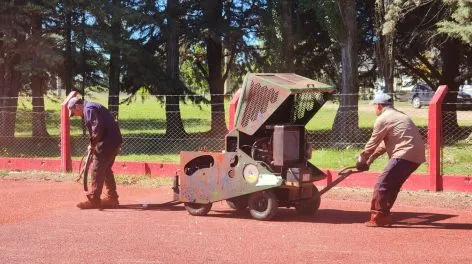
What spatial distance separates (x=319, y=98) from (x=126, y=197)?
395 cm

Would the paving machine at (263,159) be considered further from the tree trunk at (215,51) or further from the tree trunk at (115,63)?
the tree trunk at (215,51)

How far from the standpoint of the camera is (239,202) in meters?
9.02

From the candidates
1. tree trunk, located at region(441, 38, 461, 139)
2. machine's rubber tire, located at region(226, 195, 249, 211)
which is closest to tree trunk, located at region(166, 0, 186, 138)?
tree trunk, located at region(441, 38, 461, 139)

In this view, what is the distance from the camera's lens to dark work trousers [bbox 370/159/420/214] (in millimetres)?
7832

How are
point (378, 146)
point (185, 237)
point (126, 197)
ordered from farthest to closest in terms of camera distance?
point (126, 197), point (378, 146), point (185, 237)

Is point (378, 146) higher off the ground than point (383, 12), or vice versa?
point (383, 12)

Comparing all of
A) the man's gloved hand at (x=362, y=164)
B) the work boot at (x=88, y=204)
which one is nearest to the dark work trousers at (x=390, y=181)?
the man's gloved hand at (x=362, y=164)

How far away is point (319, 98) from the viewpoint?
8984mm

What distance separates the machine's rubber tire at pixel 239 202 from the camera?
29.1 ft

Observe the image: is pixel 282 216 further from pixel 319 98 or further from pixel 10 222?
pixel 10 222

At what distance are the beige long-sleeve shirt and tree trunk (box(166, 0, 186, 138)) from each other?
14.8 meters

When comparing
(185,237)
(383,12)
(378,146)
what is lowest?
(185,237)

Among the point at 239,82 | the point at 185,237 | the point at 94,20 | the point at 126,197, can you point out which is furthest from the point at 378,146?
the point at 239,82

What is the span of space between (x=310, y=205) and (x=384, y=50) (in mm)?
10754
